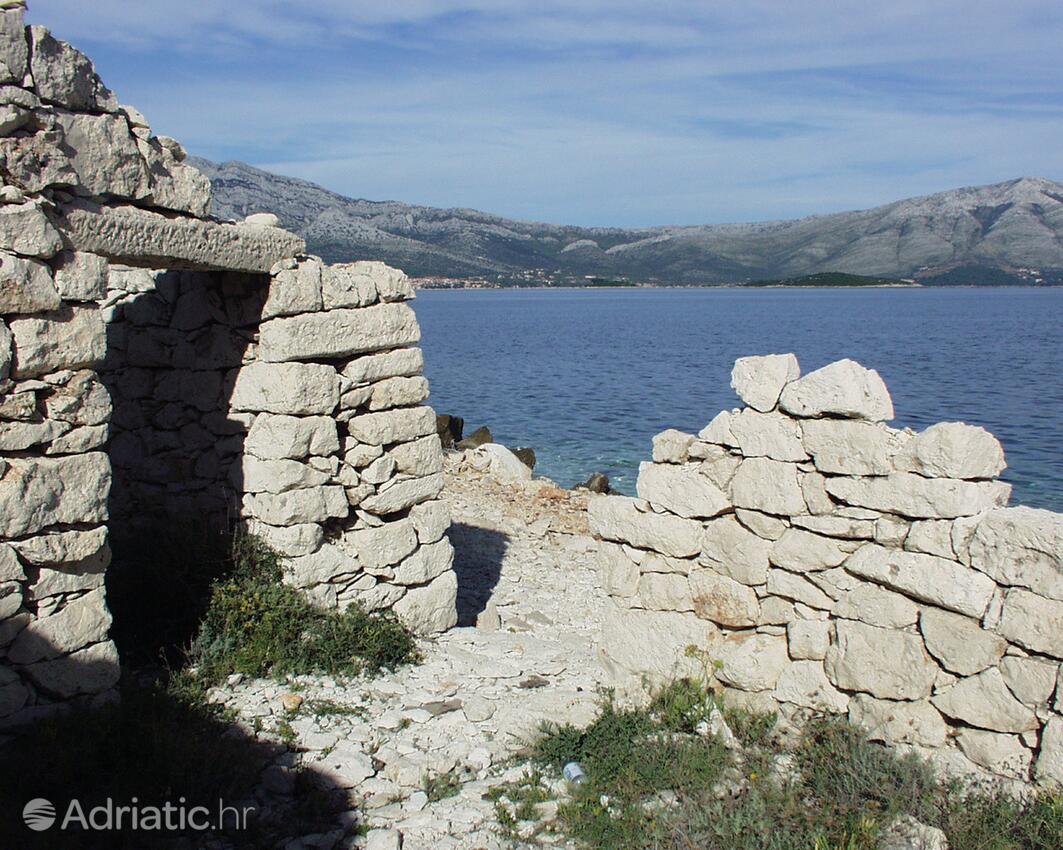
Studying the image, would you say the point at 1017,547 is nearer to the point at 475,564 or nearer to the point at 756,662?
the point at 756,662

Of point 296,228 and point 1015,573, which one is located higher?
point 296,228

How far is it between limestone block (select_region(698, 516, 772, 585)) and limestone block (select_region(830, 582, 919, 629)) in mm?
502

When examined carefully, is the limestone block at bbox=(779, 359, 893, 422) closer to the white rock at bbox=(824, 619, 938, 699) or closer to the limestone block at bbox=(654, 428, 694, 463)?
the limestone block at bbox=(654, 428, 694, 463)

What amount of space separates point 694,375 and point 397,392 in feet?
103

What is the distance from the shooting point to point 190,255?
248 inches

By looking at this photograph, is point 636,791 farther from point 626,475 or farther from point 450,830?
point 626,475

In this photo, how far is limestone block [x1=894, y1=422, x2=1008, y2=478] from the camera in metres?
4.70

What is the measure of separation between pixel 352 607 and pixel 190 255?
3009 mm

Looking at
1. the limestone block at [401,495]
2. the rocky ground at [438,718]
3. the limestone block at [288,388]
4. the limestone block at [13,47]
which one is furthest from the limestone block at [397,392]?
the limestone block at [13,47]

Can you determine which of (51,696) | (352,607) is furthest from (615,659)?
(51,696)

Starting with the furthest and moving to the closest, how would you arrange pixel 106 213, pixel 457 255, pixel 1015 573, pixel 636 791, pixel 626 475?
1. pixel 457 255
2. pixel 626 475
3. pixel 106 213
4. pixel 636 791
5. pixel 1015 573

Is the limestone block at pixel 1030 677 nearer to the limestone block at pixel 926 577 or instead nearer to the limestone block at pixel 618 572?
the limestone block at pixel 926 577

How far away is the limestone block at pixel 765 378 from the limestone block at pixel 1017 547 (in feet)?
4.15

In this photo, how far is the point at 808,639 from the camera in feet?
17.4
